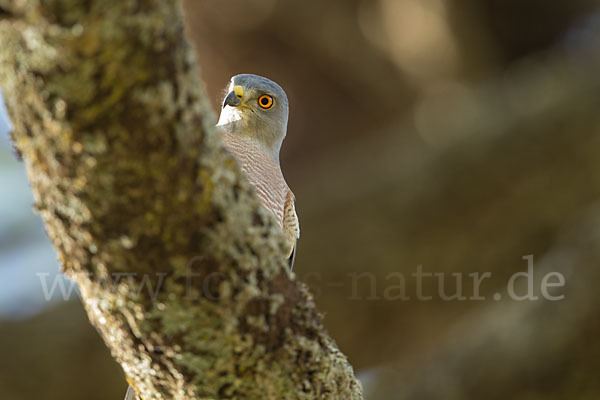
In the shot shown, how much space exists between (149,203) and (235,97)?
7.52 ft

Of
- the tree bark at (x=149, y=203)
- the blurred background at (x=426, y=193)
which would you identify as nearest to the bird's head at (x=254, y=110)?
the blurred background at (x=426, y=193)

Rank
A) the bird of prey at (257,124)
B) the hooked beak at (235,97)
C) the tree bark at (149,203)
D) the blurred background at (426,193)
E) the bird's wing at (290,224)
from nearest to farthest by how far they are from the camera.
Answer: the tree bark at (149,203), the blurred background at (426,193), the bird's wing at (290,224), the bird of prey at (257,124), the hooked beak at (235,97)

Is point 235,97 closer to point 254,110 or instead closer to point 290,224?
point 254,110

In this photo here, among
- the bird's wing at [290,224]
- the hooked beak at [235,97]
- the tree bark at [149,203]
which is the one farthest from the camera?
the hooked beak at [235,97]

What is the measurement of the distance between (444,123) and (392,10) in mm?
1434

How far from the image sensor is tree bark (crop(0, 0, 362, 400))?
1.03m

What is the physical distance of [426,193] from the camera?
4785 mm

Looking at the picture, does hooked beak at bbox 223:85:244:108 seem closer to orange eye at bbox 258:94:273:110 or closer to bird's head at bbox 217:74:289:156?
bird's head at bbox 217:74:289:156

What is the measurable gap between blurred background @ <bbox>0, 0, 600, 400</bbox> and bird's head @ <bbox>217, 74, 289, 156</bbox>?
0.52m

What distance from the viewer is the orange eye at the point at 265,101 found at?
3.45 m

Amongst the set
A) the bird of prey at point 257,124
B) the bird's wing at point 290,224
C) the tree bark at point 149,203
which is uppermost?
the bird of prey at point 257,124

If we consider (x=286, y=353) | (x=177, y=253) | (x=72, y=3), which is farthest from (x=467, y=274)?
(x=72, y=3)

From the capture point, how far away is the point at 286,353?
1.49m

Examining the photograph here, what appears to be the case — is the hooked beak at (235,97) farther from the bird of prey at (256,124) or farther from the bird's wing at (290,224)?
the bird's wing at (290,224)
